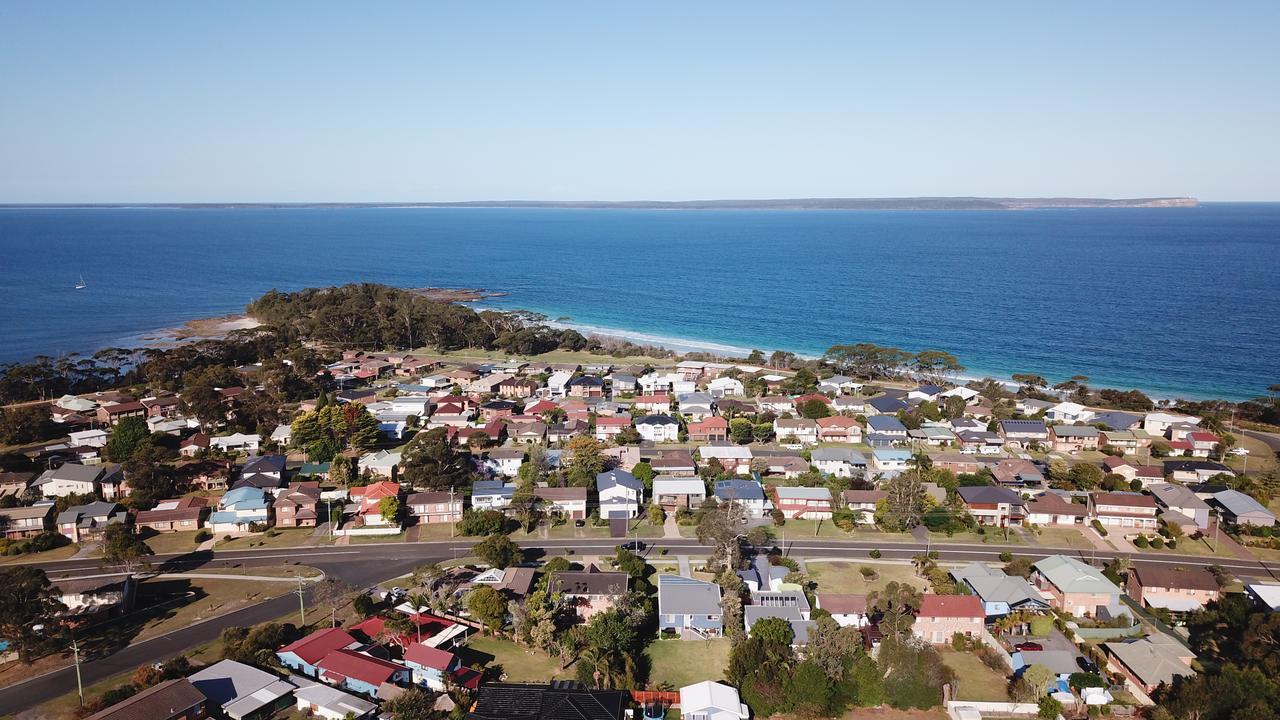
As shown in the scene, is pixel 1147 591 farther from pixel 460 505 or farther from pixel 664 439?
pixel 460 505

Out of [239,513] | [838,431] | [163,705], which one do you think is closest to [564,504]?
[239,513]

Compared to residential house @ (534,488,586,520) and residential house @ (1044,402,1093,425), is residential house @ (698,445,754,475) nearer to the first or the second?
residential house @ (534,488,586,520)

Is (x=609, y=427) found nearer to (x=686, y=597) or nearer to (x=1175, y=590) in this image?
(x=686, y=597)

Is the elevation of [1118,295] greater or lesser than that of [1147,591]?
greater

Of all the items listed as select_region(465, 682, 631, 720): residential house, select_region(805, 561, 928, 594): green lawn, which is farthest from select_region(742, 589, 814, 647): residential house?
select_region(465, 682, 631, 720): residential house

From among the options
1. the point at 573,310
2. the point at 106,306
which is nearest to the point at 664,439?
the point at 573,310

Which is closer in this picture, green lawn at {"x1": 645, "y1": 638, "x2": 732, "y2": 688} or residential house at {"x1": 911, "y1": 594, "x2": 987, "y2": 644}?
green lawn at {"x1": 645, "y1": 638, "x2": 732, "y2": 688}

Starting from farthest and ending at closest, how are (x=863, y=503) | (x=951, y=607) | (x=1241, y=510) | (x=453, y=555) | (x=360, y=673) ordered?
(x=863, y=503) < (x=1241, y=510) < (x=453, y=555) < (x=951, y=607) < (x=360, y=673)
